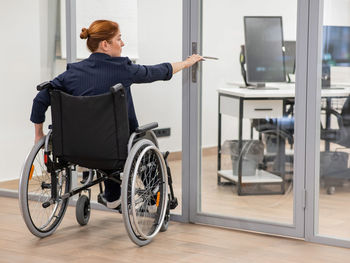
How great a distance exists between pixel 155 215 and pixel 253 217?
1.81 ft

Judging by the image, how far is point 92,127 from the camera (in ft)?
10.3

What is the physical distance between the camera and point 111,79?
3.23m

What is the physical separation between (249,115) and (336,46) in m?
0.61

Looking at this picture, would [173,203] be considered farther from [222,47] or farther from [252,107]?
[222,47]

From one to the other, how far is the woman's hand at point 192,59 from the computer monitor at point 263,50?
266 mm

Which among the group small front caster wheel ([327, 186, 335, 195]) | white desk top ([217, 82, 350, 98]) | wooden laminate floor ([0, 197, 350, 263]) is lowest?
wooden laminate floor ([0, 197, 350, 263])

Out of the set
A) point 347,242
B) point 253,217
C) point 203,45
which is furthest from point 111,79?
point 347,242

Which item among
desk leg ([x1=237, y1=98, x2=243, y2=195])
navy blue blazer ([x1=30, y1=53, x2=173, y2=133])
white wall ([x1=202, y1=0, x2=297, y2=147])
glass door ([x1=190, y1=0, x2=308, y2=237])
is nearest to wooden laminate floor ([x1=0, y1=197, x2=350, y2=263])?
glass door ([x1=190, y1=0, x2=308, y2=237])

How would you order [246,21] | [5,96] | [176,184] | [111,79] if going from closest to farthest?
1. [111,79]
2. [246,21]
3. [176,184]
4. [5,96]

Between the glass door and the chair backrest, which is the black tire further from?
the glass door

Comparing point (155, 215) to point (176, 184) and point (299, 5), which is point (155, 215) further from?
point (299, 5)

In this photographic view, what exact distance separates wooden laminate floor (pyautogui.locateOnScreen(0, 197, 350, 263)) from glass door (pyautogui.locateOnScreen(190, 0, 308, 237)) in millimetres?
156

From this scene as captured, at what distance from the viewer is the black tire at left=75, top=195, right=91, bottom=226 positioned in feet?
11.9

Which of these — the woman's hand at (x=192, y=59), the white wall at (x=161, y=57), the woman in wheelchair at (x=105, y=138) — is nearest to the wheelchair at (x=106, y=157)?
the woman in wheelchair at (x=105, y=138)
